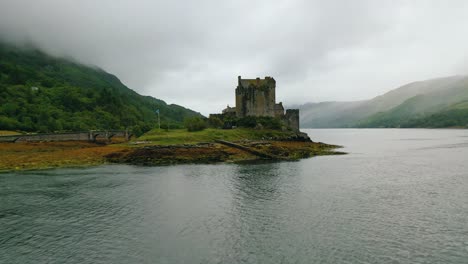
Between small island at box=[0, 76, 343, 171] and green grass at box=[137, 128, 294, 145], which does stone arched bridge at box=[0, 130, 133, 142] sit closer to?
small island at box=[0, 76, 343, 171]

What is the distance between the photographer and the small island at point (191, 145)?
268 feet

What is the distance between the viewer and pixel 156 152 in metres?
85.1

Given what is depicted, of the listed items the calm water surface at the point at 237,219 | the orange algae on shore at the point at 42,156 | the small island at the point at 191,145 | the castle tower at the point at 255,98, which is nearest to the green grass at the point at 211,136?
the small island at the point at 191,145

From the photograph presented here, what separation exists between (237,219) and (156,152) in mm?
56770

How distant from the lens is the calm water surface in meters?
23.6

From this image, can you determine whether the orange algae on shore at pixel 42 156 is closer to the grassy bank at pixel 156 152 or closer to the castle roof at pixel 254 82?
the grassy bank at pixel 156 152

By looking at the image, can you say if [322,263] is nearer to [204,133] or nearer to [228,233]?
[228,233]

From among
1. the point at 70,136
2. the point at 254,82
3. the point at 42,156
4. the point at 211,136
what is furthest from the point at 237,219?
the point at 254,82

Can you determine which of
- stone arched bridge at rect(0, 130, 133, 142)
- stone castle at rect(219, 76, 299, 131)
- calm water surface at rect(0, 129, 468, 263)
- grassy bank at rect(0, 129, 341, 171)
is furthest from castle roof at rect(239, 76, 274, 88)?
calm water surface at rect(0, 129, 468, 263)

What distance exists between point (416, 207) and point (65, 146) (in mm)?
98495

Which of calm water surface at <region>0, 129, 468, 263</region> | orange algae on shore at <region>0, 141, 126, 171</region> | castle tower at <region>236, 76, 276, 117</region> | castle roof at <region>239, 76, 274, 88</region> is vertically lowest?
calm water surface at <region>0, 129, 468, 263</region>

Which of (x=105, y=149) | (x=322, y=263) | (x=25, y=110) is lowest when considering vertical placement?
(x=322, y=263)

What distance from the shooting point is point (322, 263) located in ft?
71.8

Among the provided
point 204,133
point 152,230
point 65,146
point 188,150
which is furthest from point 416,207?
point 65,146
